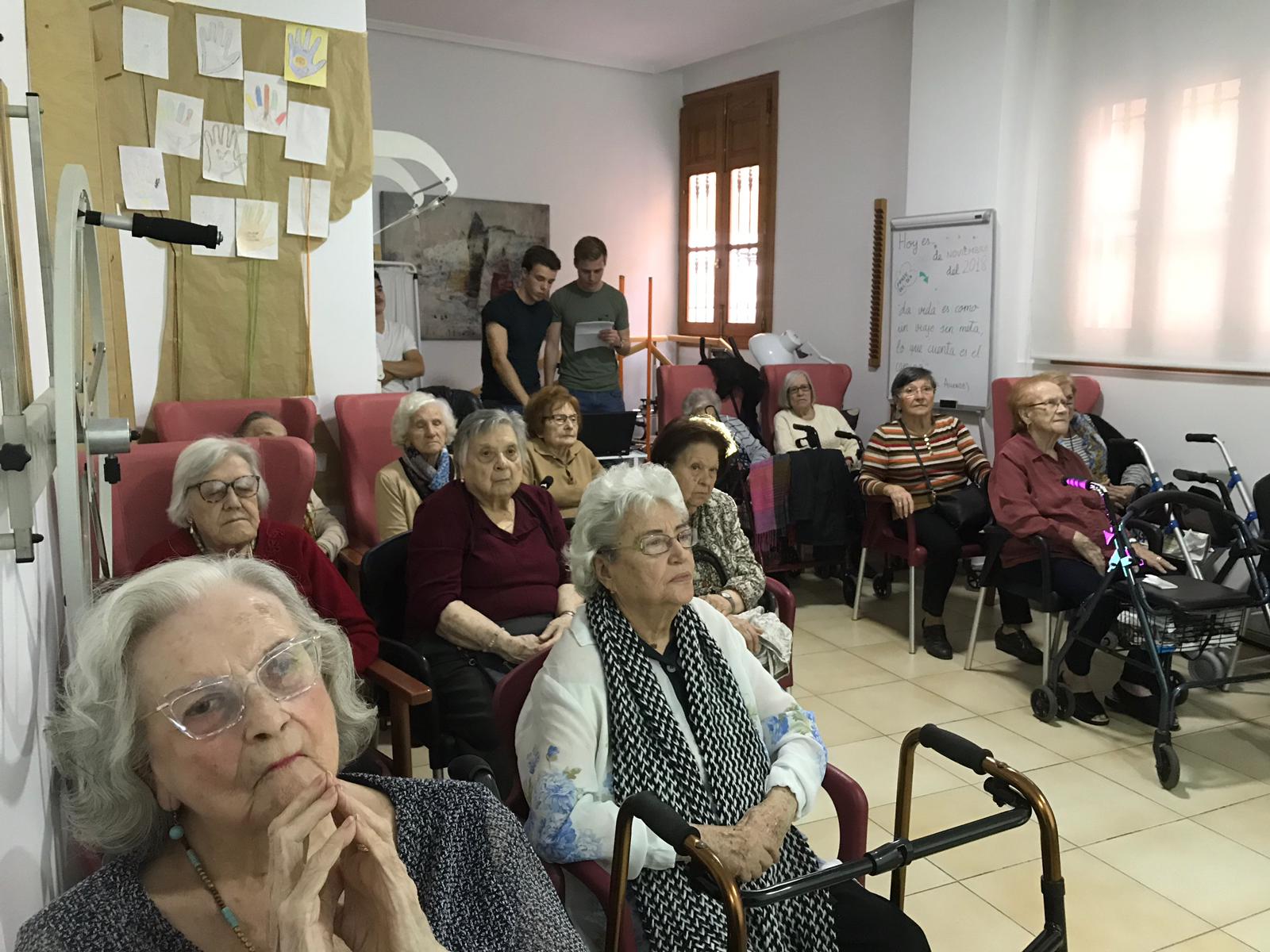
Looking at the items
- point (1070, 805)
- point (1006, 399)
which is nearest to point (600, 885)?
point (1070, 805)

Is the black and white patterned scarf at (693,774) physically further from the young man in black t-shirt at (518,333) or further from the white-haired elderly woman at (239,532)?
the young man in black t-shirt at (518,333)

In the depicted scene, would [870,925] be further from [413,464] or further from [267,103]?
[267,103]

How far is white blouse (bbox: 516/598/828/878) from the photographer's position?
1.56 m

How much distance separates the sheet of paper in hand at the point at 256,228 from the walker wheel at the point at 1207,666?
3518mm

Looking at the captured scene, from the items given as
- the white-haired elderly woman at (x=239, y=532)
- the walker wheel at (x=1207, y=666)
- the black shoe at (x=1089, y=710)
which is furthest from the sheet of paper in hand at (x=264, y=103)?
the walker wheel at (x=1207, y=666)

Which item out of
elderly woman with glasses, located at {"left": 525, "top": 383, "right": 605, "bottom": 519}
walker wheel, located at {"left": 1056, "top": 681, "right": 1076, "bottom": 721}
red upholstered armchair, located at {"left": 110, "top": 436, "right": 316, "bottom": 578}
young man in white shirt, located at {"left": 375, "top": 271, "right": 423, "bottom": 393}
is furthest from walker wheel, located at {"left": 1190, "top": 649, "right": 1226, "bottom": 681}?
young man in white shirt, located at {"left": 375, "top": 271, "right": 423, "bottom": 393}

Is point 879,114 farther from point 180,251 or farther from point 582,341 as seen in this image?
point 180,251

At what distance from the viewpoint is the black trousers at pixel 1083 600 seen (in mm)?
3451

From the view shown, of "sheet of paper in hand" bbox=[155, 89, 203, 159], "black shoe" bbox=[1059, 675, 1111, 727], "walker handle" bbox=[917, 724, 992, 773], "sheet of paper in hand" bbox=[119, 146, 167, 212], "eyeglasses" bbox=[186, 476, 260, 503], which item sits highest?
"sheet of paper in hand" bbox=[155, 89, 203, 159]

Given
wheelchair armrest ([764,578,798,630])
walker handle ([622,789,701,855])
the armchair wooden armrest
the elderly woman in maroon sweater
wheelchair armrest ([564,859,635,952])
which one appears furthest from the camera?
wheelchair armrest ([764,578,798,630])

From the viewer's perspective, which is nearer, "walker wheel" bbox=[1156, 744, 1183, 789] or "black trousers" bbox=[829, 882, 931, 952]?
"black trousers" bbox=[829, 882, 931, 952]

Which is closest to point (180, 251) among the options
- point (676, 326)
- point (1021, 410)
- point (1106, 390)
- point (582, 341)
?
point (582, 341)

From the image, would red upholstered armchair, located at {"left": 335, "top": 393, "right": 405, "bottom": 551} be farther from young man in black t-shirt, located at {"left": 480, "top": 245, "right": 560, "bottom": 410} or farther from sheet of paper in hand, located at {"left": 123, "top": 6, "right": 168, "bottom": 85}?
young man in black t-shirt, located at {"left": 480, "top": 245, "right": 560, "bottom": 410}

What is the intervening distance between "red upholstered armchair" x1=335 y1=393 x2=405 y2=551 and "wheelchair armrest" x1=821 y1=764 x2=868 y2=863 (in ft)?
7.83
